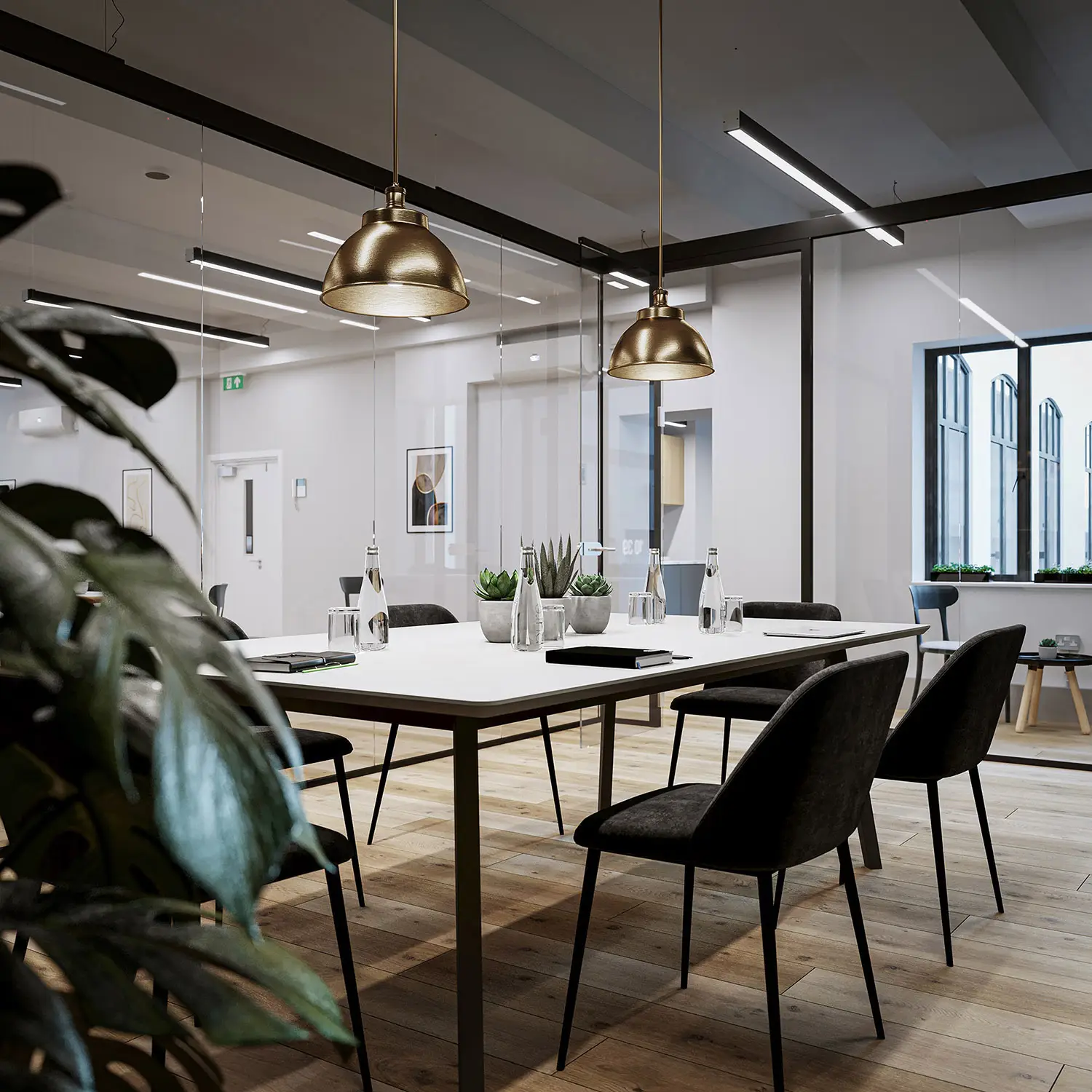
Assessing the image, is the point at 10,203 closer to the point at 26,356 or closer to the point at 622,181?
the point at 26,356

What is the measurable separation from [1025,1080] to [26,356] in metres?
2.18

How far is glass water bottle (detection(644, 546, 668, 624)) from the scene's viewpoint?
3.47 metres

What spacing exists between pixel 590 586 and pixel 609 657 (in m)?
0.85

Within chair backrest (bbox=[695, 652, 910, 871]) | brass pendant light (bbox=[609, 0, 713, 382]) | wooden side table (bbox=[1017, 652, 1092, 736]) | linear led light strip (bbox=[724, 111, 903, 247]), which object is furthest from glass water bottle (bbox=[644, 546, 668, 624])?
wooden side table (bbox=[1017, 652, 1092, 736])

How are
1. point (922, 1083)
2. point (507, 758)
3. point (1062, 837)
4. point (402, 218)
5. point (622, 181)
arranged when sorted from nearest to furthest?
point (922, 1083)
point (402, 218)
point (1062, 837)
point (507, 758)
point (622, 181)

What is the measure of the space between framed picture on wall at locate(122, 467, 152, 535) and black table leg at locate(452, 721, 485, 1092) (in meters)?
2.27

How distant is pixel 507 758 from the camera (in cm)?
507

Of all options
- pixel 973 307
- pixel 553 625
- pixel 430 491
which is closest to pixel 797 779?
pixel 553 625

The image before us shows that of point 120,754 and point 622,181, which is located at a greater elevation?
point 622,181

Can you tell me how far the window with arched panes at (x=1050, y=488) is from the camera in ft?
16.7

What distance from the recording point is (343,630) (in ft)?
8.11

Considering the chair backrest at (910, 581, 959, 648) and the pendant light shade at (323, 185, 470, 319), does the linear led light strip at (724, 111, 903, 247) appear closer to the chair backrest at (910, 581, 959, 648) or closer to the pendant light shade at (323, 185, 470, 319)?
the chair backrest at (910, 581, 959, 648)

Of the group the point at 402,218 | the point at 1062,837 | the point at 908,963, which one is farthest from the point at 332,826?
the point at 1062,837

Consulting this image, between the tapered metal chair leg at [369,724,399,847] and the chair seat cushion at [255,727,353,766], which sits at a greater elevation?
the chair seat cushion at [255,727,353,766]
